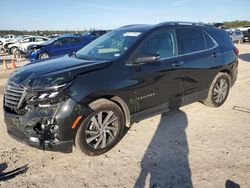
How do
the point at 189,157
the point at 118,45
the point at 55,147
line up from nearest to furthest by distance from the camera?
the point at 55,147, the point at 189,157, the point at 118,45

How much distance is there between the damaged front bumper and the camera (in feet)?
12.1

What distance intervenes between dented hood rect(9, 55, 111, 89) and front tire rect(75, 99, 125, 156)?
509 mm

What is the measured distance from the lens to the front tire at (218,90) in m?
6.05

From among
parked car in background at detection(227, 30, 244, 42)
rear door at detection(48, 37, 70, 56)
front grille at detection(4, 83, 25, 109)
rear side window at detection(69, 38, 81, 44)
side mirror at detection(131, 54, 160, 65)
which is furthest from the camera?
parked car in background at detection(227, 30, 244, 42)

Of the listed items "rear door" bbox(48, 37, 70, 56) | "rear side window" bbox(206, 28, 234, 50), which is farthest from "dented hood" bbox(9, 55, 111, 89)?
"rear door" bbox(48, 37, 70, 56)

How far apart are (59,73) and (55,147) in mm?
1005

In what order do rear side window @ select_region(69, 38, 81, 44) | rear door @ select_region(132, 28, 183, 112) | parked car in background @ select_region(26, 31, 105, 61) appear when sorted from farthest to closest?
rear side window @ select_region(69, 38, 81, 44) < parked car in background @ select_region(26, 31, 105, 61) < rear door @ select_region(132, 28, 183, 112)

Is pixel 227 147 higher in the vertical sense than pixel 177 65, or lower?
lower

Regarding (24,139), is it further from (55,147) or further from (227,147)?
(227,147)

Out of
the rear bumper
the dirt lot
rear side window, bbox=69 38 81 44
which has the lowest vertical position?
the dirt lot

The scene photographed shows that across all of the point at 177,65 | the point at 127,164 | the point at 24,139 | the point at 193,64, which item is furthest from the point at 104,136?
the point at 193,64

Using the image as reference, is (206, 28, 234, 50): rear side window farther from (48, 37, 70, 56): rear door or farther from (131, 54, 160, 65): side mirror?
(48, 37, 70, 56): rear door

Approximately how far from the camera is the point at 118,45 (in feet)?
16.0

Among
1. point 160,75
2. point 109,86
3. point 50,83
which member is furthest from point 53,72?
point 160,75
